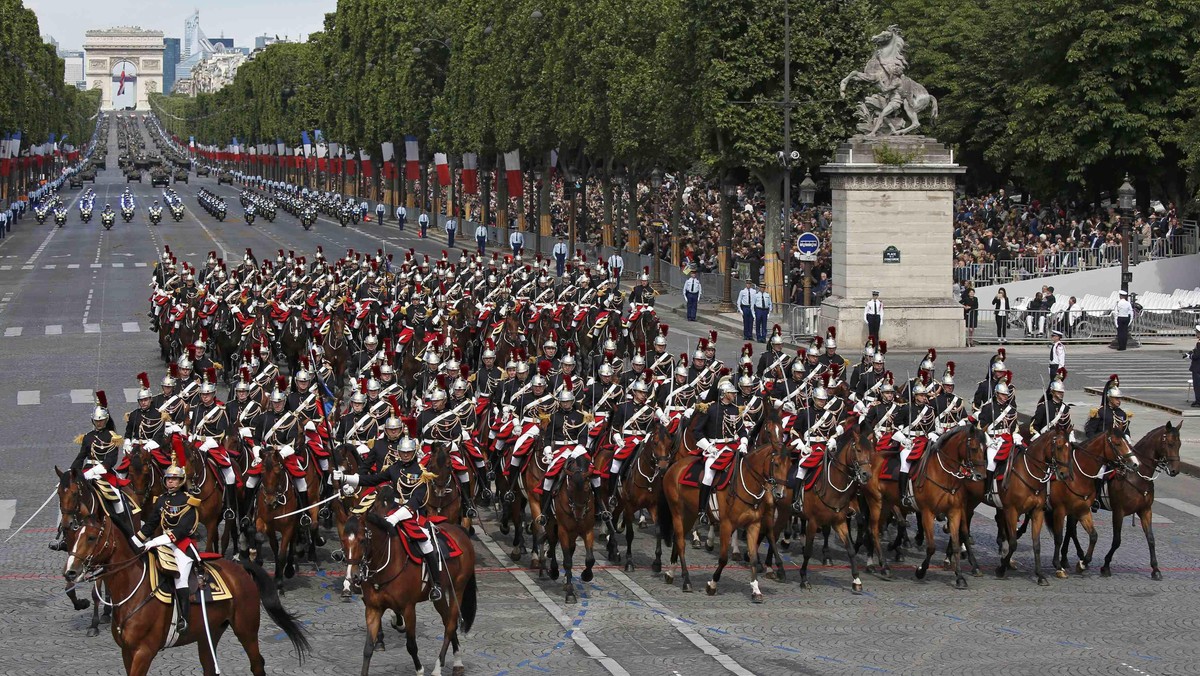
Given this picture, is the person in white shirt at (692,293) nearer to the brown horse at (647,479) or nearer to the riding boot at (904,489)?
the brown horse at (647,479)

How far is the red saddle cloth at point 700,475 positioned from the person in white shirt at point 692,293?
101ft

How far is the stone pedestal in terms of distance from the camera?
43.6 metres

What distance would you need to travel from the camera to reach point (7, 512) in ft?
80.6

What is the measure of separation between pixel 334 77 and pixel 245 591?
11049cm

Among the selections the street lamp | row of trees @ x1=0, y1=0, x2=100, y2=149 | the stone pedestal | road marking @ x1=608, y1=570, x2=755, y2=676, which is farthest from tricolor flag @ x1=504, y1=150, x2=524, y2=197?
road marking @ x1=608, y1=570, x2=755, y2=676

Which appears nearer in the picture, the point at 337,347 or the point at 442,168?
the point at 337,347

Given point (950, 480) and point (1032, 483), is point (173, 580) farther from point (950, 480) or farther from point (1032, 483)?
point (1032, 483)

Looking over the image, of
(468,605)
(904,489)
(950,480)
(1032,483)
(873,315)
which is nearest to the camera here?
(468,605)

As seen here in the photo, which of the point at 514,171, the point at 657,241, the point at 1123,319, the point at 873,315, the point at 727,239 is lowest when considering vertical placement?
the point at 1123,319

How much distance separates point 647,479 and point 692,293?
3046 cm

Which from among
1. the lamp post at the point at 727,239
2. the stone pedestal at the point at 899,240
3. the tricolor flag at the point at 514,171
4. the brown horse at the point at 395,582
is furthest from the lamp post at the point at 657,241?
the brown horse at the point at 395,582

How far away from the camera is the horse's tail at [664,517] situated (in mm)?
20844

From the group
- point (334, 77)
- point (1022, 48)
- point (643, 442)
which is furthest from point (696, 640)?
point (334, 77)

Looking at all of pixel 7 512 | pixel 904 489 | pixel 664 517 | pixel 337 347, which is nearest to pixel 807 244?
pixel 337 347
